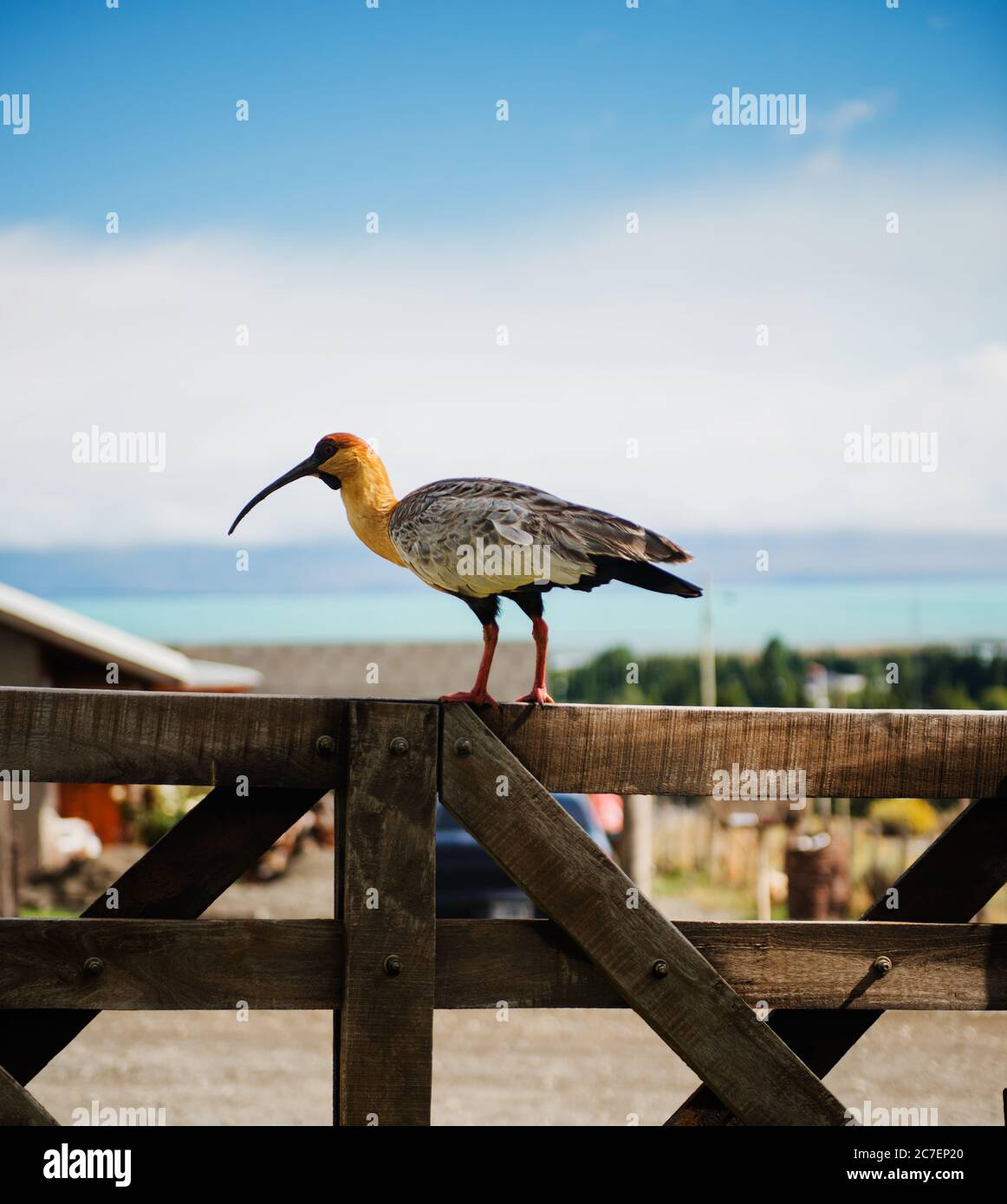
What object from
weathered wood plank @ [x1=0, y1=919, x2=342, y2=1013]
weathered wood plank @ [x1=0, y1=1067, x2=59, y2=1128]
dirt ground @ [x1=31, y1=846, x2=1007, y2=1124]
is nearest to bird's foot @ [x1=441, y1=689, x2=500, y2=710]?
weathered wood plank @ [x1=0, y1=919, x2=342, y2=1013]

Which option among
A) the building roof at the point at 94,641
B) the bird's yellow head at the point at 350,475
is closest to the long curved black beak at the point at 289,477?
the bird's yellow head at the point at 350,475

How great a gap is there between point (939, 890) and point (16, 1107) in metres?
2.08

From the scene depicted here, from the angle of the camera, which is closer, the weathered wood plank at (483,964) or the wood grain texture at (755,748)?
the weathered wood plank at (483,964)

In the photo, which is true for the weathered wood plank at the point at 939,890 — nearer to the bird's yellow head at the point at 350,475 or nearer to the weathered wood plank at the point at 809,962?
the weathered wood plank at the point at 809,962

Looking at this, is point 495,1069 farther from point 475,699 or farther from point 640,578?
point 475,699

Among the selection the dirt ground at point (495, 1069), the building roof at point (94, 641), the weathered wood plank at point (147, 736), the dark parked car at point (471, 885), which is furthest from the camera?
the building roof at point (94, 641)

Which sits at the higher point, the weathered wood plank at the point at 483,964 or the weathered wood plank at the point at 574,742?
the weathered wood plank at the point at 574,742

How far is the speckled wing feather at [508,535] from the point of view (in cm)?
321

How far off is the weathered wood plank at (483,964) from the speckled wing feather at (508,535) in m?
0.91

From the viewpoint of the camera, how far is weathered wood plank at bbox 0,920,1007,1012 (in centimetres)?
265

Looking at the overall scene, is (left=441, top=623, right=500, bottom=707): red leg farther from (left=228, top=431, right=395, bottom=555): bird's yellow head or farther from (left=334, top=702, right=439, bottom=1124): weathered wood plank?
(left=228, top=431, right=395, bottom=555): bird's yellow head

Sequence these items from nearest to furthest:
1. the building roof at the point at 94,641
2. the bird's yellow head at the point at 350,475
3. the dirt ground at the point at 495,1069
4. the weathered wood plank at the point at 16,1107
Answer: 1. the weathered wood plank at the point at 16,1107
2. the bird's yellow head at the point at 350,475
3. the dirt ground at the point at 495,1069
4. the building roof at the point at 94,641
